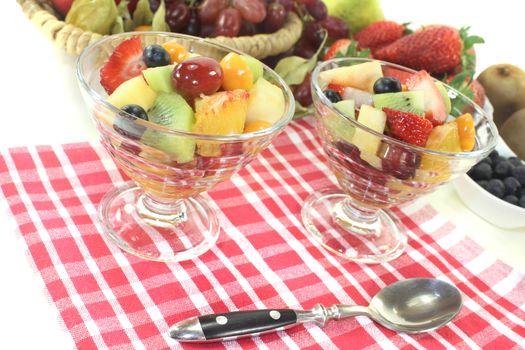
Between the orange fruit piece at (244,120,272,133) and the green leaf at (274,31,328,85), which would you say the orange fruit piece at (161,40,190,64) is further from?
the green leaf at (274,31,328,85)

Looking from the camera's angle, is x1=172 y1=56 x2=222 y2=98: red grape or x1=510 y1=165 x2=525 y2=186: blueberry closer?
x1=172 y1=56 x2=222 y2=98: red grape

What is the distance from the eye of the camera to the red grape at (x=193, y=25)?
3.98 ft

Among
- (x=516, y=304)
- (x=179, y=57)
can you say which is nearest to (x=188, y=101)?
(x=179, y=57)

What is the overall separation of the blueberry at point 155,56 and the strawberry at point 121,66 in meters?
0.02

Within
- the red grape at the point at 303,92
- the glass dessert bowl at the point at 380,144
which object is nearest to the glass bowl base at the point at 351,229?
the glass dessert bowl at the point at 380,144

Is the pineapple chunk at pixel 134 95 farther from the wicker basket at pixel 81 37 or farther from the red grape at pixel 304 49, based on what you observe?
the red grape at pixel 304 49

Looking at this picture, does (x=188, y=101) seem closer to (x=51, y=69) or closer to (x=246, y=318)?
(x=246, y=318)

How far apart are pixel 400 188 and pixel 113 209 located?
462mm

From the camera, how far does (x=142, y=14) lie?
3.93ft

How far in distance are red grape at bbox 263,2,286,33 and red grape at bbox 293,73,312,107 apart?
0.44 feet

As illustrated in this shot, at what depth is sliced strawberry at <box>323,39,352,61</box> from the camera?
1.33 meters

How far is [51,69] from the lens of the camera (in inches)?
46.9

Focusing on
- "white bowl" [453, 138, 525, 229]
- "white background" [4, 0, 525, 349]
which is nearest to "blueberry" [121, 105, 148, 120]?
"white background" [4, 0, 525, 349]

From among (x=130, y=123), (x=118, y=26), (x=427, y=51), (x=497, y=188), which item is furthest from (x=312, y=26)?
(x=130, y=123)
